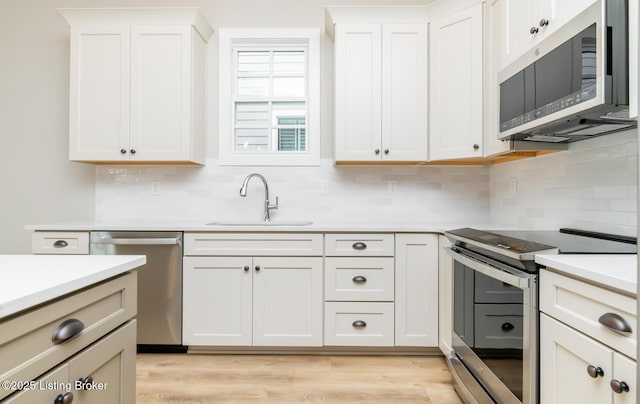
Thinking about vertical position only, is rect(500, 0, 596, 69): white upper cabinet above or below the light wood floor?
above

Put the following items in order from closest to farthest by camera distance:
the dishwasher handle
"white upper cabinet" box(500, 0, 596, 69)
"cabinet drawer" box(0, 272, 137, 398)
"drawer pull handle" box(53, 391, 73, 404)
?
1. "cabinet drawer" box(0, 272, 137, 398)
2. "drawer pull handle" box(53, 391, 73, 404)
3. "white upper cabinet" box(500, 0, 596, 69)
4. the dishwasher handle

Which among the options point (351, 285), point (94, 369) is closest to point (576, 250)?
point (351, 285)

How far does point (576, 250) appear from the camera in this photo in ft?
4.32

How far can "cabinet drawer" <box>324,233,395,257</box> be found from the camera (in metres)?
2.35

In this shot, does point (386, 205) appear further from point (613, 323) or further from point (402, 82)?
point (613, 323)

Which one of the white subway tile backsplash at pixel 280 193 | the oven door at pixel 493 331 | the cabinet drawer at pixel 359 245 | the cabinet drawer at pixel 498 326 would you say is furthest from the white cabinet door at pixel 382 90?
the cabinet drawer at pixel 498 326

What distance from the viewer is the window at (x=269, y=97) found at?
9.69 feet

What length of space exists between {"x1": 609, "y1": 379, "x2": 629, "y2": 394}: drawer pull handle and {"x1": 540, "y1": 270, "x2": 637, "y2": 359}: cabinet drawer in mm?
82

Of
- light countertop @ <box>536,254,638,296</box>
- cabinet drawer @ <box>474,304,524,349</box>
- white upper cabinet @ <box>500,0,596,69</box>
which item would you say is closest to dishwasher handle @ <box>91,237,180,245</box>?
cabinet drawer @ <box>474,304,524,349</box>

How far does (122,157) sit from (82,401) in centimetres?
209

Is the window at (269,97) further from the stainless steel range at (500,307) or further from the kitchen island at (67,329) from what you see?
the kitchen island at (67,329)

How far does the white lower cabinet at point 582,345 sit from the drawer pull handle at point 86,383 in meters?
1.38

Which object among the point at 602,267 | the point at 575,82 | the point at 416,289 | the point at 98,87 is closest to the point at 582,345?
the point at 602,267

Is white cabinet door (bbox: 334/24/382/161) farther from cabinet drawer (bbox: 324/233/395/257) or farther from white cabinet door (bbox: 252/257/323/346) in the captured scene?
white cabinet door (bbox: 252/257/323/346)
